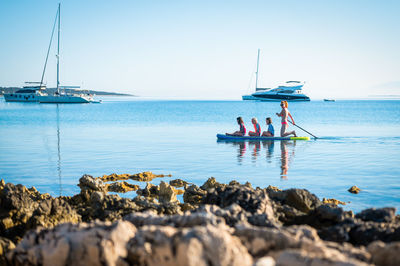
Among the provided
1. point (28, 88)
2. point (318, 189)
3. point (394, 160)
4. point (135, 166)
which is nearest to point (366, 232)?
point (318, 189)

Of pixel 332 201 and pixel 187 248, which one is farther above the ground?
pixel 187 248

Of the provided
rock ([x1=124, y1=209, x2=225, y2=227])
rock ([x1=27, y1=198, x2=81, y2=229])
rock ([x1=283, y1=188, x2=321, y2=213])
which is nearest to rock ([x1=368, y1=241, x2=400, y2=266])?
rock ([x1=124, y1=209, x2=225, y2=227])

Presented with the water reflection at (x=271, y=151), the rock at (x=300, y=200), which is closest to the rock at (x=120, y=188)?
the rock at (x=300, y=200)

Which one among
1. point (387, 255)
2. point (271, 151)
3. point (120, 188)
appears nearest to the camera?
point (387, 255)

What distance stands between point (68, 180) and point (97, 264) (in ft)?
27.2

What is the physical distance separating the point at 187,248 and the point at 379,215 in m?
2.95

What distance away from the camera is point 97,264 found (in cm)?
316

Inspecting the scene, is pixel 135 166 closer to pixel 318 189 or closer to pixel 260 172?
pixel 260 172

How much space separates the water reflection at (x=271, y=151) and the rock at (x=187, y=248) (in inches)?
359

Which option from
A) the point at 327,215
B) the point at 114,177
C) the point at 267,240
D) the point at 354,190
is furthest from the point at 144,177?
the point at 267,240

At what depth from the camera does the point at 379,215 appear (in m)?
4.82

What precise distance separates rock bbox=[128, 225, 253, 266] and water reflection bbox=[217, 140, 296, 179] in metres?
9.12

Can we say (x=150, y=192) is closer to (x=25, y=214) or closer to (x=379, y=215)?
(x=25, y=214)

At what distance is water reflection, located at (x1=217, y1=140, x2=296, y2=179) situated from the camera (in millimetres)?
14367
